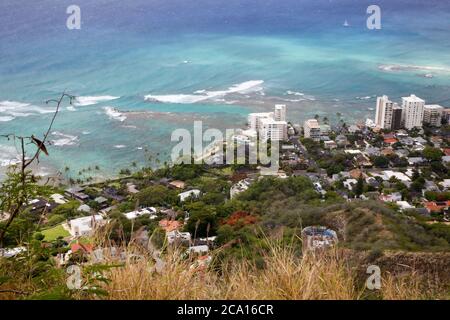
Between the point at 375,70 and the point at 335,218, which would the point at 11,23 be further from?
the point at 335,218

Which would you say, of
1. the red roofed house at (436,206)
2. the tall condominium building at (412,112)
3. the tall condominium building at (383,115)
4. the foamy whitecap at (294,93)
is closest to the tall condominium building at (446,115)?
the tall condominium building at (412,112)

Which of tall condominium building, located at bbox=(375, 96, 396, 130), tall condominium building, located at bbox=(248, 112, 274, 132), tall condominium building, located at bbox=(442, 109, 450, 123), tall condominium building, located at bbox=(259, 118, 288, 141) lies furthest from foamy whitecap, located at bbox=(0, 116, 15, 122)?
tall condominium building, located at bbox=(442, 109, 450, 123)

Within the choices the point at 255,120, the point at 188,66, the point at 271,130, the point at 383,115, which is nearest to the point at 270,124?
the point at 271,130

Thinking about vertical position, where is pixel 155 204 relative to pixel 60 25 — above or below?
below

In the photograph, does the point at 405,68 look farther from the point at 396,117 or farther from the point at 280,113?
the point at 280,113
